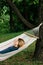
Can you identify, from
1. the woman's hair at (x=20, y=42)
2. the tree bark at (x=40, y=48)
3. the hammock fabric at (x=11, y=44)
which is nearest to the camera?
the hammock fabric at (x=11, y=44)

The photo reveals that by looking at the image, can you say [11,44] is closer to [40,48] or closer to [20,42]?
[20,42]

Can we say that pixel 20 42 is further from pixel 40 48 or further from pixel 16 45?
pixel 40 48

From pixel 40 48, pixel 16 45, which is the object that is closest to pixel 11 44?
pixel 16 45

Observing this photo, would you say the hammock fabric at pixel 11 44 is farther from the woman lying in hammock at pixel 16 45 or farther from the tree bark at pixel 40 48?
the tree bark at pixel 40 48

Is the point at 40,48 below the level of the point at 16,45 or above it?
below

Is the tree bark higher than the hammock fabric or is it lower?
lower

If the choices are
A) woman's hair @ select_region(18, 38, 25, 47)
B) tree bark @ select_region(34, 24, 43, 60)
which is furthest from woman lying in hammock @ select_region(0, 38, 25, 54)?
tree bark @ select_region(34, 24, 43, 60)

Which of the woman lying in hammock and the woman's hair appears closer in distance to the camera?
the woman lying in hammock

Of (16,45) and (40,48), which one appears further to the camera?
(40,48)

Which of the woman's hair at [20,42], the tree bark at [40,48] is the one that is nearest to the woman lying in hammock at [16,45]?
the woman's hair at [20,42]

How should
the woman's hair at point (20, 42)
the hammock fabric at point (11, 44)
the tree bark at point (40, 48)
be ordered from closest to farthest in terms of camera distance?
the hammock fabric at point (11, 44) → the woman's hair at point (20, 42) → the tree bark at point (40, 48)

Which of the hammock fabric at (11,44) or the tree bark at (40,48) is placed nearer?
the hammock fabric at (11,44)

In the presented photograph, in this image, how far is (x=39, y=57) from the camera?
5352 mm

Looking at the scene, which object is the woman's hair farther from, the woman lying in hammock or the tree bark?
the tree bark
